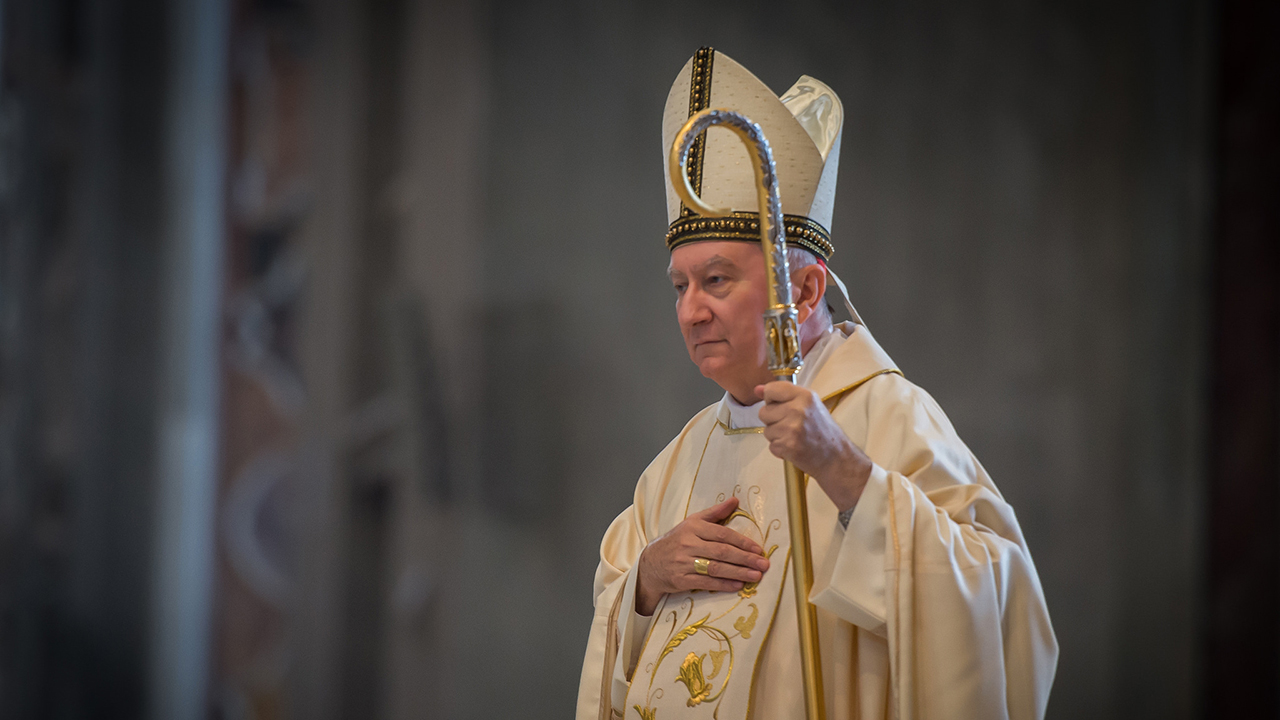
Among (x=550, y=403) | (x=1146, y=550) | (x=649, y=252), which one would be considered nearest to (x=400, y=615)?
(x=550, y=403)

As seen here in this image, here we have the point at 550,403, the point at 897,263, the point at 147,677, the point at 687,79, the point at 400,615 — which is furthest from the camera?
the point at 897,263

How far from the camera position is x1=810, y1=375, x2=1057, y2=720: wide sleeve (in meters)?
1.40

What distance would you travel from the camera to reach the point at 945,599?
1.40 metres

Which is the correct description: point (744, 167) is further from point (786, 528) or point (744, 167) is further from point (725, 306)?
point (786, 528)

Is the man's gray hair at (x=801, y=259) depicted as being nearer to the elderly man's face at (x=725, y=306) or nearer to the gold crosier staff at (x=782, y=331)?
the elderly man's face at (x=725, y=306)

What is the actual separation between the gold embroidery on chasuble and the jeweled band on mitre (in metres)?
0.39

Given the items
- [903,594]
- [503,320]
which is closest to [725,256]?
[903,594]

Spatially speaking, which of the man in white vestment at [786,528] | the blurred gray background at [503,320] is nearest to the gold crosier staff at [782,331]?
the man in white vestment at [786,528]

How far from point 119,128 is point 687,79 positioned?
220 centimetres

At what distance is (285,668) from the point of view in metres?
3.08

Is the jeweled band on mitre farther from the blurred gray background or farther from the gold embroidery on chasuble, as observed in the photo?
the blurred gray background

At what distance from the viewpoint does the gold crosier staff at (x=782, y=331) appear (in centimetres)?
140

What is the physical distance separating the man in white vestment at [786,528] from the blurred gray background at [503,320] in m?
1.40

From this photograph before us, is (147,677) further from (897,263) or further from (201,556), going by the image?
(897,263)
